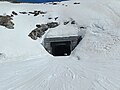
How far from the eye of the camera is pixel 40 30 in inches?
570

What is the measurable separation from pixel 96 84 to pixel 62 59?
3.66 meters

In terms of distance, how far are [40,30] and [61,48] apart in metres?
2.00

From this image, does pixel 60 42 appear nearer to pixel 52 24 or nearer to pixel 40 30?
pixel 40 30

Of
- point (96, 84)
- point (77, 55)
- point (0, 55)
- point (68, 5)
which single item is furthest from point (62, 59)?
point (68, 5)

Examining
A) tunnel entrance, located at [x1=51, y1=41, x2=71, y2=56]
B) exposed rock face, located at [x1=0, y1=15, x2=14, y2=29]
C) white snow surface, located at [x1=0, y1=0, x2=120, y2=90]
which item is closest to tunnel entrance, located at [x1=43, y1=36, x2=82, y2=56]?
tunnel entrance, located at [x1=51, y1=41, x2=71, y2=56]

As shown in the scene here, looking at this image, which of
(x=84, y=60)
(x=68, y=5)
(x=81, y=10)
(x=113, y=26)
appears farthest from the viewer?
(x=68, y=5)

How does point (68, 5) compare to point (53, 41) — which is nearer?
point (53, 41)

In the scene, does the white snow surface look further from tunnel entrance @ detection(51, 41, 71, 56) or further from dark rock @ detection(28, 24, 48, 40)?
tunnel entrance @ detection(51, 41, 71, 56)

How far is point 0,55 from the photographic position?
38.0 feet

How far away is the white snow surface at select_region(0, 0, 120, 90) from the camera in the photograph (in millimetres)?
8938

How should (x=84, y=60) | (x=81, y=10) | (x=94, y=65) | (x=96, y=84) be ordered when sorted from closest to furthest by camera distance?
(x=96, y=84) → (x=94, y=65) → (x=84, y=60) → (x=81, y=10)

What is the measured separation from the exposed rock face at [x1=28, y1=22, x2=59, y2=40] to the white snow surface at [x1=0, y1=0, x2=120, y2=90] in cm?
27

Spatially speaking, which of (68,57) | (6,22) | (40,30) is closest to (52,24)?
(40,30)

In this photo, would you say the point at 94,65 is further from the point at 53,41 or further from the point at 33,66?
the point at 53,41
